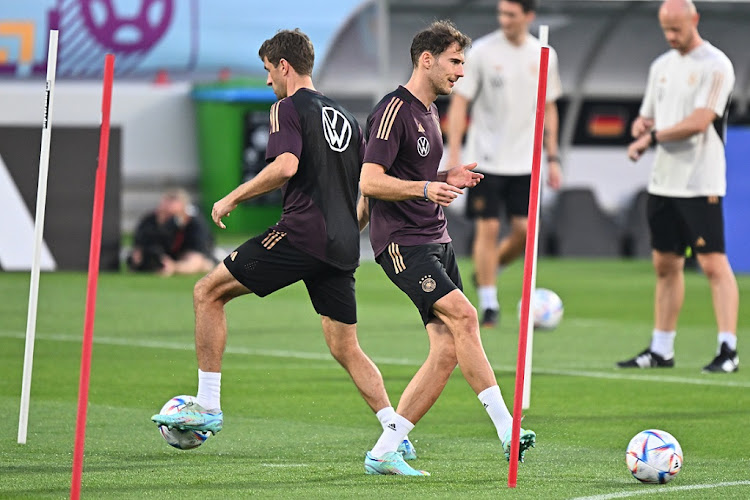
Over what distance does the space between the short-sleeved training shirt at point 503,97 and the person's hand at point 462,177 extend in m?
6.41

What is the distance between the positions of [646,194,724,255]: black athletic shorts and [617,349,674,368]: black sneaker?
2.61 ft

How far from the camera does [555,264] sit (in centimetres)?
2220

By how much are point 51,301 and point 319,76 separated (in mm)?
9002

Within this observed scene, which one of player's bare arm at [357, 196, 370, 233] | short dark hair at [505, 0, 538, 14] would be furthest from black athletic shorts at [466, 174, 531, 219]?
player's bare arm at [357, 196, 370, 233]

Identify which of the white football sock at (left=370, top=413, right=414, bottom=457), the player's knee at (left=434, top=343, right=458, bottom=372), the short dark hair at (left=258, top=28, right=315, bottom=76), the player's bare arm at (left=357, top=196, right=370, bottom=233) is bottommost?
the white football sock at (left=370, top=413, right=414, bottom=457)

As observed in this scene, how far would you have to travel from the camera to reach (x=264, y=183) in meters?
7.38

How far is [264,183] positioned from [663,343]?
4.68m

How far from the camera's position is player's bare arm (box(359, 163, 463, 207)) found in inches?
269

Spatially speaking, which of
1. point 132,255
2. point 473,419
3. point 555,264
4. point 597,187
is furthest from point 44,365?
point 597,187

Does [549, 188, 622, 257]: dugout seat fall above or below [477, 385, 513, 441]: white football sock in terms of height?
below

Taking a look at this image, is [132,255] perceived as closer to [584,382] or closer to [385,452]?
[584,382]

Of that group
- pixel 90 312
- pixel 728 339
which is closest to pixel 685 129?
pixel 728 339

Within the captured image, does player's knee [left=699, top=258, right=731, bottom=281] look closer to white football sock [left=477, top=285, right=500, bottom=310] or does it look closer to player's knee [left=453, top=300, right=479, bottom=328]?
white football sock [left=477, top=285, right=500, bottom=310]

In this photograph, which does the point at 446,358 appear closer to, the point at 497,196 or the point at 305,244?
the point at 305,244
